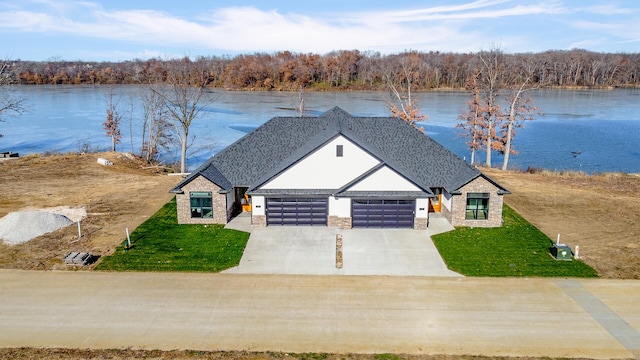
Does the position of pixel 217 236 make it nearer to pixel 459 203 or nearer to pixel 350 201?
pixel 350 201

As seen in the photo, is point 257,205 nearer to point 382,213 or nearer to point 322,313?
point 382,213

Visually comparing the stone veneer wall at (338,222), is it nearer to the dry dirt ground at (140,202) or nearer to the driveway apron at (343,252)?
the driveway apron at (343,252)

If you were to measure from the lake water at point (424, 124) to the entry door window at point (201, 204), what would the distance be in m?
23.1

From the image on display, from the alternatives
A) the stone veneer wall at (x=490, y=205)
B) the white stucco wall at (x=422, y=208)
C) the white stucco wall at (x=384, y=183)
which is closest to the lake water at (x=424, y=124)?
the stone veneer wall at (x=490, y=205)

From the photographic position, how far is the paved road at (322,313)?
1599 centimetres

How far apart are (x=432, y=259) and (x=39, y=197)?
2677 cm

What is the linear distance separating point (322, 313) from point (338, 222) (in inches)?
353

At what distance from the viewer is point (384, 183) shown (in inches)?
1012

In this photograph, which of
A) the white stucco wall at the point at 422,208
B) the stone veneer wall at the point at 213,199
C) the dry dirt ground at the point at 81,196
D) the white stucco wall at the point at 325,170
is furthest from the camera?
the stone veneer wall at the point at 213,199

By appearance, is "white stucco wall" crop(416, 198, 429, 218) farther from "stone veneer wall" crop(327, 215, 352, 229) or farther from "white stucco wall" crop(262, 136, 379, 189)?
"stone veneer wall" crop(327, 215, 352, 229)

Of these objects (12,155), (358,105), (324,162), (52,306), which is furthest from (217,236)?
(358,105)

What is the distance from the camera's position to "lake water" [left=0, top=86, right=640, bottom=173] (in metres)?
52.3

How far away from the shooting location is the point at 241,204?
29188mm

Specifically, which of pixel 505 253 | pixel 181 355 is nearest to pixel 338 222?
pixel 505 253
